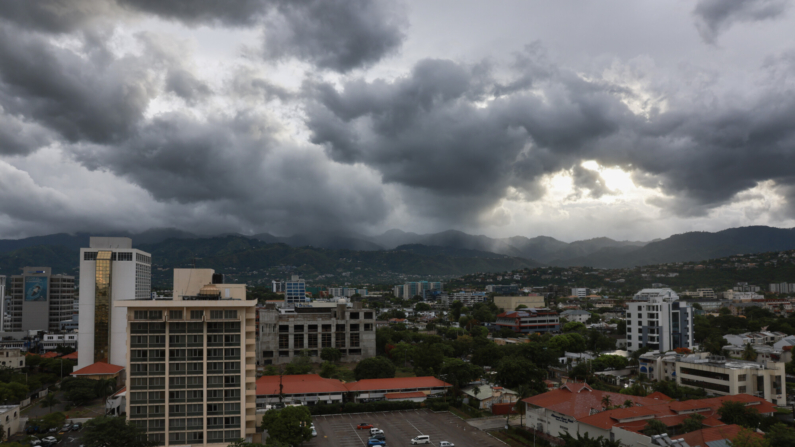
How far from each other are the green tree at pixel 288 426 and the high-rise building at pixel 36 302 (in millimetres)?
102094

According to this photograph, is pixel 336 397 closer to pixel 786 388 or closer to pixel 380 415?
pixel 380 415

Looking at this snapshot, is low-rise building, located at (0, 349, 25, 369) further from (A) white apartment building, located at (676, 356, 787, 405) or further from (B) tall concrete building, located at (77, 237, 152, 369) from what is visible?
(A) white apartment building, located at (676, 356, 787, 405)

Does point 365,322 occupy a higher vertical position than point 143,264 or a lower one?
lower

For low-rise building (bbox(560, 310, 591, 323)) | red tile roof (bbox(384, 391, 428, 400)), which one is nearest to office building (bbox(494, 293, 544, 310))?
low-rise building (bbox(560, 310, 591, 323))

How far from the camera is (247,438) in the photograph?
36312 millimetres

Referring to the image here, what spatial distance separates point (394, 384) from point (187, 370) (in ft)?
89.0

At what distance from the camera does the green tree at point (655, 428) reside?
34031 millimetres

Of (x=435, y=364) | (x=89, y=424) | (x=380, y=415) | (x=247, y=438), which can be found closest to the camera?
(x=89, y=424)

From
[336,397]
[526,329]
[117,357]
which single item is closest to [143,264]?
[117,357]

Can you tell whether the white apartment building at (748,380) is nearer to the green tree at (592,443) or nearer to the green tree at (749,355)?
the green tree at (749,355)

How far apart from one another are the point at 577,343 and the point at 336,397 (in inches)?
1825

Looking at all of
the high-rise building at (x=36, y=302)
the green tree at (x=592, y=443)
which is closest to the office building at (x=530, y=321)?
the green tree at (x=592, y=443)

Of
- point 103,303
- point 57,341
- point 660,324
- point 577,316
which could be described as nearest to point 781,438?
point 660,324

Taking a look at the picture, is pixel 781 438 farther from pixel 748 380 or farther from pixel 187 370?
pixel 187 370
